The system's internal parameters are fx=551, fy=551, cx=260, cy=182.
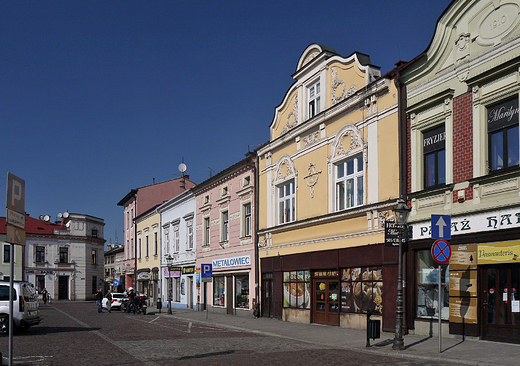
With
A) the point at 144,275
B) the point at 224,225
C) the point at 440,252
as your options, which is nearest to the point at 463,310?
the point at 440,252

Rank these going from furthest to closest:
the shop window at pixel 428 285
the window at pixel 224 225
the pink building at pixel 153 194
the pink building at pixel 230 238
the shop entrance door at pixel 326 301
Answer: the pink building at pixel 153 194, the window at pixel 224 225, the pink building at pixel 230 238, the shop entrance door at pixel 326 301, the shop window at pixel 428 285

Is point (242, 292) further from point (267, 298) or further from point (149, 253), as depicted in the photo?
point (149, 253)

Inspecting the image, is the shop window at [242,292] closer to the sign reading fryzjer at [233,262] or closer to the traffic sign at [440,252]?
the sign reading fryzjer at [233,262]

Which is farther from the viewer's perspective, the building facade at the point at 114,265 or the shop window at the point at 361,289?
the building facade at the point at 114,265

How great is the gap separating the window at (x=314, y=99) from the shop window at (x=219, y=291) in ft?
43.0

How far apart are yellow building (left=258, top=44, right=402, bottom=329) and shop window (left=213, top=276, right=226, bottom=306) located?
567 centimetres

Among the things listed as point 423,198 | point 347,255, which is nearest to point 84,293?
point 347,255

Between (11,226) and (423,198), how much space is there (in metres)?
12.2

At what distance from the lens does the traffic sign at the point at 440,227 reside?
1335 centimetres

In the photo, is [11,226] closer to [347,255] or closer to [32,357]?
[32,357]

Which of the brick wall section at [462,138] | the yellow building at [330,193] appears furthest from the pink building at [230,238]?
the brick wall section at [462,138]

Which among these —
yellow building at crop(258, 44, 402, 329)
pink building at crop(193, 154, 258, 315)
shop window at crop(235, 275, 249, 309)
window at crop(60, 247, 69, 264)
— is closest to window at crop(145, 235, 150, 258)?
pink building at crop(193, 154, 258, 315)

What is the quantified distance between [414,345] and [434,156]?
578 centimetres

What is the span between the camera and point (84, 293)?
2704 inches
